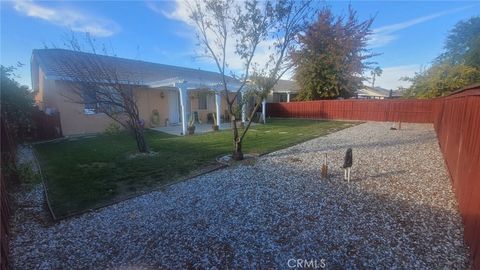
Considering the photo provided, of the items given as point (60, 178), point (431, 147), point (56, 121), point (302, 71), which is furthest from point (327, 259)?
point (302, 71)

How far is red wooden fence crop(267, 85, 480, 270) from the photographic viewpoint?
269 cm

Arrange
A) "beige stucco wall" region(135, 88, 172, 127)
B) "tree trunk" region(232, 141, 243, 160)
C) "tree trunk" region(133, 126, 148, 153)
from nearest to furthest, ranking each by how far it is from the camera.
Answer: "tree trunk" region(232, 141, 243, 160), "tree trunk" region(133, 126, 148, 153), "beige stucco wall" region(135, 88, 172, 127)

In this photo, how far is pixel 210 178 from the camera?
17.5 ft

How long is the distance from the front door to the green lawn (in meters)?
5.31

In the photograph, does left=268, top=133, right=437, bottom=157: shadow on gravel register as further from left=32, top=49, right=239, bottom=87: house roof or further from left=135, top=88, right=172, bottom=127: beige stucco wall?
left=135, top=88, right=172, bottom=127: beige stucco wall

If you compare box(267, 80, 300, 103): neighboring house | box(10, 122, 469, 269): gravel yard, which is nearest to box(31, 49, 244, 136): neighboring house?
box(10, 122, 469, 269): gravel yard

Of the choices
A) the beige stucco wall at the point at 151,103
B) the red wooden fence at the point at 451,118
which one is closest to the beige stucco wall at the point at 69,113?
the beige stucco wall at the point at 151,103

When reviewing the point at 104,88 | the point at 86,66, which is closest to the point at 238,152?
the point at 104,88

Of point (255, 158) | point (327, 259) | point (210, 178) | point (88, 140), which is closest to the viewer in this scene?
point (327, 259)

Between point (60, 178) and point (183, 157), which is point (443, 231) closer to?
point (183, 157)

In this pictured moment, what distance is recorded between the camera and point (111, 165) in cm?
646

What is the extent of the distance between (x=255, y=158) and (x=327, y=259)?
4.57 metres

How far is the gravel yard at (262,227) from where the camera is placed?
2580 millimetres

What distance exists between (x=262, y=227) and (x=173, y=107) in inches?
538
